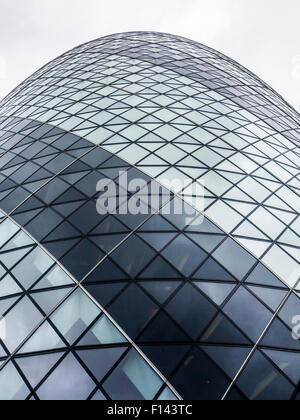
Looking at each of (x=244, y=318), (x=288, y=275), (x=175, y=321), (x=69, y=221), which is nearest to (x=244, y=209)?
(x=288, y=275)

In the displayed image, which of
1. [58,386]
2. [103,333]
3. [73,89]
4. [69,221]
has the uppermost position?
[73,89]

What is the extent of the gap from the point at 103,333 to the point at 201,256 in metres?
4.58

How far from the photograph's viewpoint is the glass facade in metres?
9.80

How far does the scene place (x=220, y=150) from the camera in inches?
757

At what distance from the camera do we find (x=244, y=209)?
1529cm

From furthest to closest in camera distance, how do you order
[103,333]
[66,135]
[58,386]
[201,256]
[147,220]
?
[66,135] < [147,220] < [201,256] < [103,333] < [58,386]

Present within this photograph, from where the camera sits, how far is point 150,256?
12.6 meters

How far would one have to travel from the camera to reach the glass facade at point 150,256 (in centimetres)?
980

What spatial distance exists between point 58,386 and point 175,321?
3894 mm

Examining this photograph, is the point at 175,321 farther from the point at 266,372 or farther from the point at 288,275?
the point at 288,275

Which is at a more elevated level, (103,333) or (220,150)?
(220,150)

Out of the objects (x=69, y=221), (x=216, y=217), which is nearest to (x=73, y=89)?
(x=69, y=221)
